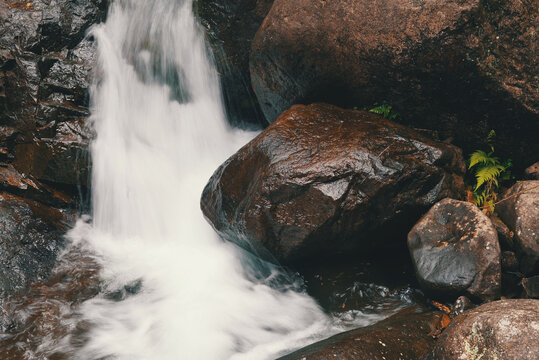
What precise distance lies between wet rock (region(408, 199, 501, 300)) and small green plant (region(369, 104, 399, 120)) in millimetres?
1523

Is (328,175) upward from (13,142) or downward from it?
downward

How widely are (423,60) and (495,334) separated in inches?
134

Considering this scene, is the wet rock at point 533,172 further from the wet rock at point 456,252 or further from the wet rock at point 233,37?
the wet rock at point 233,37

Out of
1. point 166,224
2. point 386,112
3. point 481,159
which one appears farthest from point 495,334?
point 166,224

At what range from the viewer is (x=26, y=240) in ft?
19.6

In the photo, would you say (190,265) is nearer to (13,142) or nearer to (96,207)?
(96,207)

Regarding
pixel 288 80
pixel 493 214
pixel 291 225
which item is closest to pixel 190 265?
pixel 291 225

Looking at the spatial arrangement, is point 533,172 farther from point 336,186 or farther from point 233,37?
point 233,37

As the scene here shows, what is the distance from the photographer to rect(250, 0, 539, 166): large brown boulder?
208 inches

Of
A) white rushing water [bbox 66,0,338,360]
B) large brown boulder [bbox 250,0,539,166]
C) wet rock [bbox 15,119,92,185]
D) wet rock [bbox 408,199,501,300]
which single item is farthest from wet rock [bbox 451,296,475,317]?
wet rock [bbox 15,119,92,185]

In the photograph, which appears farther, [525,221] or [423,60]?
[423,60]

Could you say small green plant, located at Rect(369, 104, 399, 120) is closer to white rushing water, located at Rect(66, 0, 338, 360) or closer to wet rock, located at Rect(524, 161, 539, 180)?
wet rock, located at Rect(524, 161, 539, 180)

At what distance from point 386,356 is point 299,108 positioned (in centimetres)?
340

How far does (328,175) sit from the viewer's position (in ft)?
16.7
